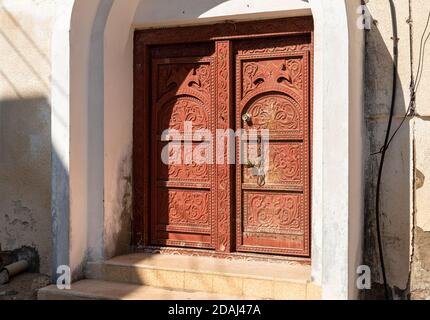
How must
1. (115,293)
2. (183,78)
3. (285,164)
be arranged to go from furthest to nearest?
(183,78) < (285,164) < (115,293)

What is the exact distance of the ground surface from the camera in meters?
5.39

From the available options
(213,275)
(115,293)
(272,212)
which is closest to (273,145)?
(272,212)

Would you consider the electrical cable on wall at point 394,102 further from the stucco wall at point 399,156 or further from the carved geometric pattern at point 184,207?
the carved geometric pattern at point 184,207

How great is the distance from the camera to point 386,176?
4.80m

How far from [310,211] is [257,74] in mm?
1341

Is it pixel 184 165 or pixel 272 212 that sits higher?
pixel 184 165

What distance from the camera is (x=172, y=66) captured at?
19.0 feet

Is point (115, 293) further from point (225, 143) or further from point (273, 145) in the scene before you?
point (273, 145)

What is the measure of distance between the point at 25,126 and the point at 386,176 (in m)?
3.54

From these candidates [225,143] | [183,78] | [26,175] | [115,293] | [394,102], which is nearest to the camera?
[394,102]

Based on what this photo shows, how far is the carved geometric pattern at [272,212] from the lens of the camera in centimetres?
531

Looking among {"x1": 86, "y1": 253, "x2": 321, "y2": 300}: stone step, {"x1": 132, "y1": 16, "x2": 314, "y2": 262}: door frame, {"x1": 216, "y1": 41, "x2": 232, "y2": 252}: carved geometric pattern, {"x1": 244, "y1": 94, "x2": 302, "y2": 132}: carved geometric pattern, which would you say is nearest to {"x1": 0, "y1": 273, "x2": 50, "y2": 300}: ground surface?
{"x1": 86, "y1": 253, "x2": 321, "y2": 300}: stone step

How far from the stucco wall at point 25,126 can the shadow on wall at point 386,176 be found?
10.1 ft

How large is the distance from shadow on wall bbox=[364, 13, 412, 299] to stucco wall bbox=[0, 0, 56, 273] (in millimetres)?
3071
